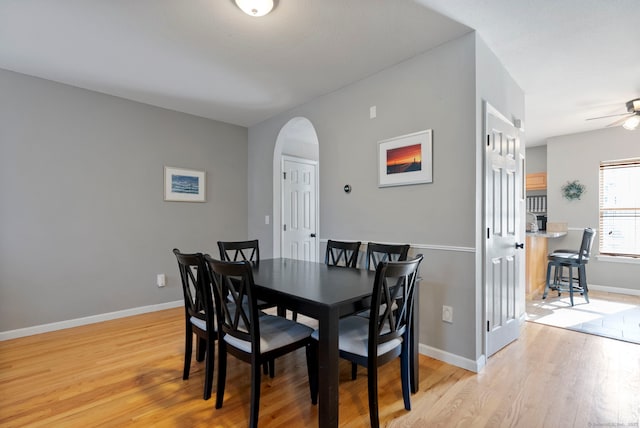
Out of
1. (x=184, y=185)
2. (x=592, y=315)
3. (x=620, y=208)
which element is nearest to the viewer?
(x=592, y=315)

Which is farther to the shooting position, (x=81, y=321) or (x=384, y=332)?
(x=81, y=321)

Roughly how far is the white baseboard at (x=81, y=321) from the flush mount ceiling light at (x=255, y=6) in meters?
3.43

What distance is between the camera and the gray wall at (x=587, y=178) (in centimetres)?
465

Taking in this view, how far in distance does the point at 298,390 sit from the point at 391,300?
991 millimetres

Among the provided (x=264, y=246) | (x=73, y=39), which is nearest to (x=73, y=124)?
(x=73, y=39)

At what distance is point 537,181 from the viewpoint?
228 inches

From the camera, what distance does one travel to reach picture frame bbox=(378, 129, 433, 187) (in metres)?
2.62

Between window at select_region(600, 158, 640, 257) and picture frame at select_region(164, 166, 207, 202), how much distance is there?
6.06m

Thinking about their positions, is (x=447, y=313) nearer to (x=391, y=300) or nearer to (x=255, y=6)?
(x=391, y=300)

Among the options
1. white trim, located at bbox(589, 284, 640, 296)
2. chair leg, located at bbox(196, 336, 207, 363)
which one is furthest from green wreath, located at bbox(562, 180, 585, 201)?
chair leg, located at bbox(196, 336, 207, 363)

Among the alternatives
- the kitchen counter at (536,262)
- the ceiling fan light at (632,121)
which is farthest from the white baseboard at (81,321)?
the ceiling fan light at (632,121)

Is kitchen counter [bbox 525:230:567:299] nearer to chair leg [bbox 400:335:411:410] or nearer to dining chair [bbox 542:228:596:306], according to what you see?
dining chair [bbox 542:228:596:306]

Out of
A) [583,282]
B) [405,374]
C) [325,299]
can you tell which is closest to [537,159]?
[583,282]

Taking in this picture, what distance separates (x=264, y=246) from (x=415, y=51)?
3.06 metres
